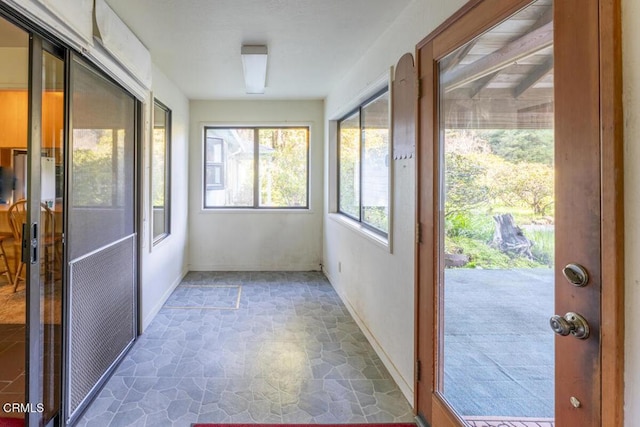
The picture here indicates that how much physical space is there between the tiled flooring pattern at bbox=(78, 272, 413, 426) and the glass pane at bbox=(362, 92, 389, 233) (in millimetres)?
1101

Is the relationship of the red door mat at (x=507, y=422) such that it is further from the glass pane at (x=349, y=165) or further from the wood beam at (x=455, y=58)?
the glass pane at (x=349, y=165)

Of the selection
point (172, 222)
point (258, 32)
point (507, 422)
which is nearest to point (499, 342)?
point (507, 422)

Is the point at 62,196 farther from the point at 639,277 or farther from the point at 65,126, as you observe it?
the point at 639,277

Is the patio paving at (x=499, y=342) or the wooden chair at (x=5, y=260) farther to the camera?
the wooden chair at (x=5, y=260)

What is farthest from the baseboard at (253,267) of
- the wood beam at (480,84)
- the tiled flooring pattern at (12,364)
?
the wood beam at (480,84)


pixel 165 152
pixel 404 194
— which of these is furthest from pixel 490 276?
pixel 165 152

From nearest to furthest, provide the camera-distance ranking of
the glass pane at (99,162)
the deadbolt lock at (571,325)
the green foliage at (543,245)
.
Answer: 1. the deadbolt lock at (571,325)
2. the green foliage at (543,245)
3. the glass pane at (99,162)

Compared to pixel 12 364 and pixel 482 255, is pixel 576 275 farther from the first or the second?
pixel 12 364

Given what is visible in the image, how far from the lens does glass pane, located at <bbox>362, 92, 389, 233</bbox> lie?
2.82 m

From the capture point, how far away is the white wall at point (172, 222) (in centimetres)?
308

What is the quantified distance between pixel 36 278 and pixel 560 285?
221cm

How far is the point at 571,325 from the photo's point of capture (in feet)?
3.16

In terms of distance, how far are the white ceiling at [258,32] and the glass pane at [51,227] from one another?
88 centimetres

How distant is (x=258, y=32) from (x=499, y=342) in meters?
2.66
